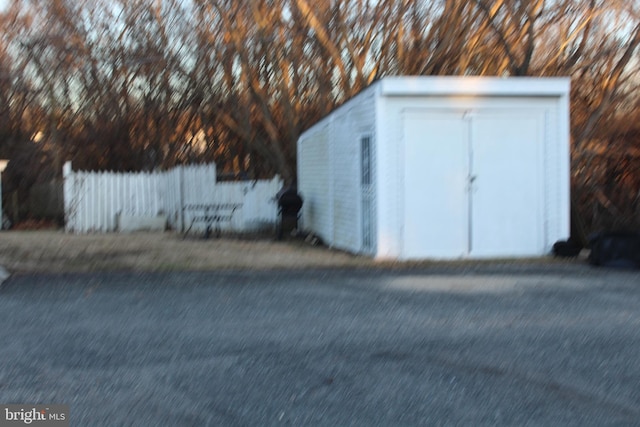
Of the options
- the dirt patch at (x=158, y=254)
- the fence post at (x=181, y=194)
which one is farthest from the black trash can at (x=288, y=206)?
the fence post at (x=181, y=194)

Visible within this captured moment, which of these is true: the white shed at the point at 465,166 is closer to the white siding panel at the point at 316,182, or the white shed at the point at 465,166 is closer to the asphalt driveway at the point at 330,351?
the asphalt driveway at the point at 330,351

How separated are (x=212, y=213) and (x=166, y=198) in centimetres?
326

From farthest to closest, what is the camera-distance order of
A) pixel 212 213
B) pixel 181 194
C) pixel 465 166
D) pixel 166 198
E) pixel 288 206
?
pixel 166 198, pixel 181 194, pixel 212 213, pixel 288 206, pixel 465 166

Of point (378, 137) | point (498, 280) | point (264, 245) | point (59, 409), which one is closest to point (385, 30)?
point (264, 245)

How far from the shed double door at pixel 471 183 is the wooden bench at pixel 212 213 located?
7405 millimetres

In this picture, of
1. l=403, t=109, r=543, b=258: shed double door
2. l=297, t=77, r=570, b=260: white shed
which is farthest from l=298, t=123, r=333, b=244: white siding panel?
l=403, t=109, r=543, b=258: shed double door

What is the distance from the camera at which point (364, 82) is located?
23.9 m

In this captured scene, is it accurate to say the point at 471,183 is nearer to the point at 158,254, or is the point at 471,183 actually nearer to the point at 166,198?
the point at 158,254

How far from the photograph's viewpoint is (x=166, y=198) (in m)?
24.7

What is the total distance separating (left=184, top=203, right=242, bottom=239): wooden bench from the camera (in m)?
20.6

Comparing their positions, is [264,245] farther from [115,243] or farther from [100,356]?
[100,356]

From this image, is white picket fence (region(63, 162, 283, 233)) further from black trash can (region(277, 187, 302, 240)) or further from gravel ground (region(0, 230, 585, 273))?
gravel ground (region(0, 230, 585, 273))

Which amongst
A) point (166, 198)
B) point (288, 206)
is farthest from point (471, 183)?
point (166, 198)

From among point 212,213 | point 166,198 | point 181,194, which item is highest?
point 181,194
